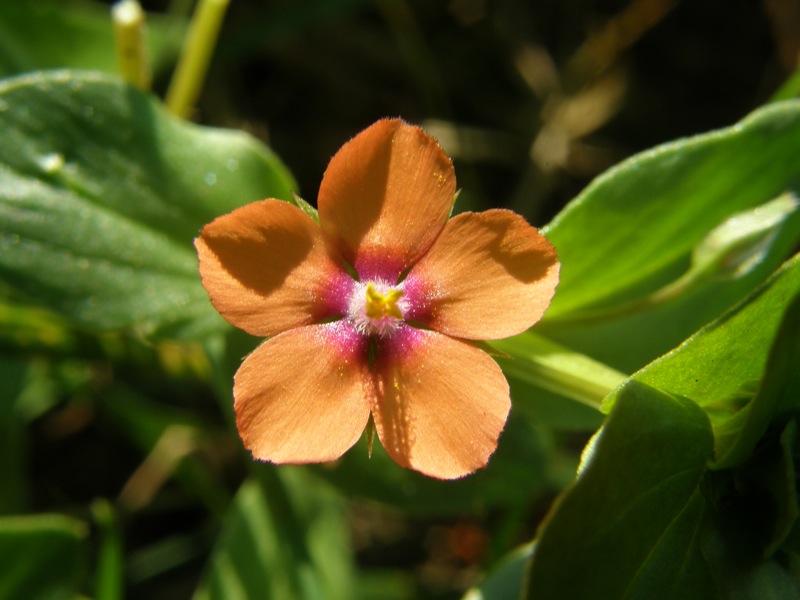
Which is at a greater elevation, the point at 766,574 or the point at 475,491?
the point at 766,574

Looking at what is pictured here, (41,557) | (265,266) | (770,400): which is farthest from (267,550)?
A: (770,400)

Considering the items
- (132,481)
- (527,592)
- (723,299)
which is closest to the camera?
(527,592)

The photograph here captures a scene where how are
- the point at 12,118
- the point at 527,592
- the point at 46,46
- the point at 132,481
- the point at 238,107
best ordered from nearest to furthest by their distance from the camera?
the point at 527,592 < the point at 12,118 < the point at 46,46 < the point at 132,481 < the point at 238,107

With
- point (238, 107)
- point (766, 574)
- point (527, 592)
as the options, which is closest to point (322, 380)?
point (527, 592)

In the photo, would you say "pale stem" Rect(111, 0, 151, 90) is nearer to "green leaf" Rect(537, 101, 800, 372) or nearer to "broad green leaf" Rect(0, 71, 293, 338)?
"broad green leaf" Rect(0, 71, 293, 338)

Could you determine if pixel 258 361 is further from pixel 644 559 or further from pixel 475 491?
pixel 475 491

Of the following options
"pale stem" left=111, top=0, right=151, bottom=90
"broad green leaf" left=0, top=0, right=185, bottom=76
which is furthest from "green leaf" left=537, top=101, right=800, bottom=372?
"broad green leaf" left=0, top=0, right=185, bottom=76

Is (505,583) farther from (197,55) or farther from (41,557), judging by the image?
(197,55)

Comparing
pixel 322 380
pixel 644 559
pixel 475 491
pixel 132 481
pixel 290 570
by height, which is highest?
pixel 322 380
